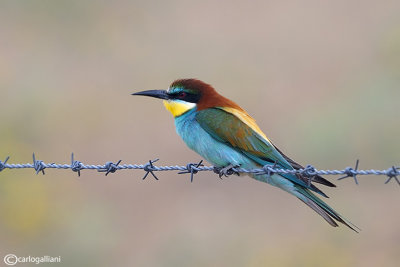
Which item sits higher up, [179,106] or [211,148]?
[179,106]

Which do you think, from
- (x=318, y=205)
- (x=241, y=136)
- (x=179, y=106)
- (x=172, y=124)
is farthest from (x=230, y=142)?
(x=172, y=124)

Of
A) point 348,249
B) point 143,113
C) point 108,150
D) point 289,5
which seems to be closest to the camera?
point 348,249

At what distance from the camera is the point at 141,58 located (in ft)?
30.8

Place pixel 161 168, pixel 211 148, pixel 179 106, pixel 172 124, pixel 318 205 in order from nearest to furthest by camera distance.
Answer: pixel 161 168 → pixel 318 205 → pixel 211 148 → pixel 179 106 → pixel 172 124

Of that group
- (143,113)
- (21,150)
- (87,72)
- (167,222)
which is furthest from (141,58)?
(167,222)

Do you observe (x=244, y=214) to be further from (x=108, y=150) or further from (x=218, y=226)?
(x=108, y=150)

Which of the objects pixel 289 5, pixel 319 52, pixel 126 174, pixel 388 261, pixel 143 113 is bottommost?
pixel 388 261

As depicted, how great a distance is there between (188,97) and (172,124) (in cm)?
352

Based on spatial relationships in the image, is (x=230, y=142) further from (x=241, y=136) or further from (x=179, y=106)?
(x=179, y=106)

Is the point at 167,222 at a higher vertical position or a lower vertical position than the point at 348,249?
higher

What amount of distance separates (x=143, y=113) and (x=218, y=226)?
8.08 feet

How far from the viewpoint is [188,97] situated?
434 cm

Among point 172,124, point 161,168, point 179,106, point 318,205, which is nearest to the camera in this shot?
point 161,168

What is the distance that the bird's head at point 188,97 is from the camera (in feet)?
14.0
